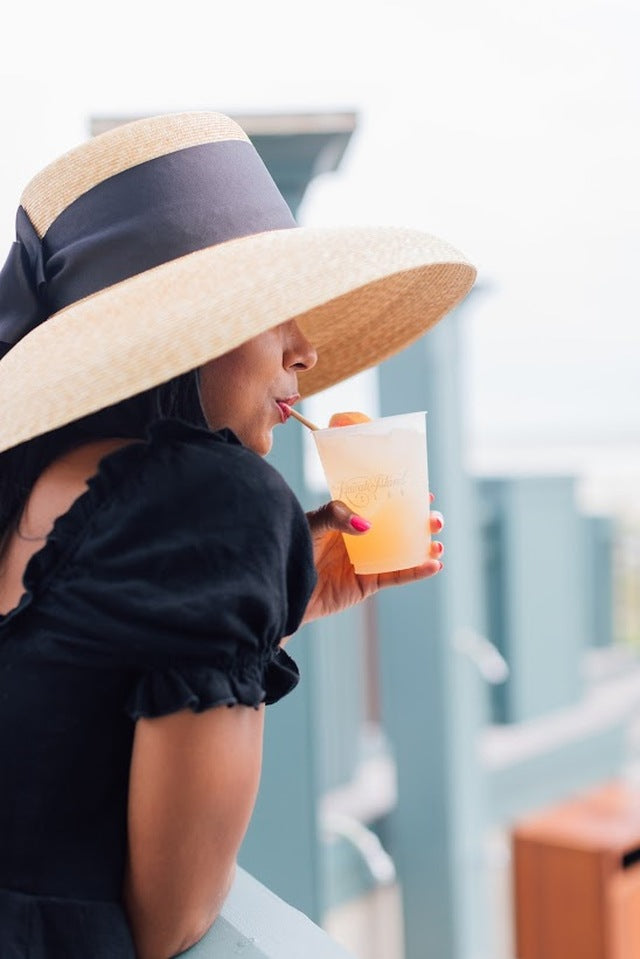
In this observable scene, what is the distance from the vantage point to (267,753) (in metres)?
1.67

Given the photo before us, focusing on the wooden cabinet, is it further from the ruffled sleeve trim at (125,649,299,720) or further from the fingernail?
the ruffled sleeve trim at (125,649,299,720)

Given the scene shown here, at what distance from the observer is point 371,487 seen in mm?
989

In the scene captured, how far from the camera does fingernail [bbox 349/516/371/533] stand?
3.12 ft

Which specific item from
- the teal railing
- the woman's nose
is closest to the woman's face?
the woman's nose

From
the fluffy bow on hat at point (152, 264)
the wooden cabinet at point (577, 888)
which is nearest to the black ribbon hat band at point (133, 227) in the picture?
the fluffy bow on hat at point (152, 264)

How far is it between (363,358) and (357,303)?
118 mm

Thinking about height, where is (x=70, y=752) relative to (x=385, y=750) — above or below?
above

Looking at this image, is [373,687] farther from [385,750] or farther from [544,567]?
[544,567]

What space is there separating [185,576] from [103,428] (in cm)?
20

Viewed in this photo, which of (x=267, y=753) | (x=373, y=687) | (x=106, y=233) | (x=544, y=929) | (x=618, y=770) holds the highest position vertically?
(x=106, y=233)

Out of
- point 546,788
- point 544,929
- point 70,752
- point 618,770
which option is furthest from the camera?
point 618,770

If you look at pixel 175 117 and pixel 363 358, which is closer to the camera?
→ pixel 175 117

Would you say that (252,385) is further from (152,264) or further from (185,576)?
(185,576)

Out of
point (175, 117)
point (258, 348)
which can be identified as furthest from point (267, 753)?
point (175, 117)
